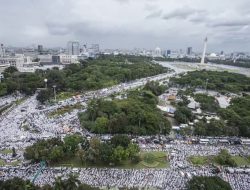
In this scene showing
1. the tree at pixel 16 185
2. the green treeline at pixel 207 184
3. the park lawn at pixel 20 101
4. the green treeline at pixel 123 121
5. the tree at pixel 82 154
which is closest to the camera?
the tree at pixel 16 185

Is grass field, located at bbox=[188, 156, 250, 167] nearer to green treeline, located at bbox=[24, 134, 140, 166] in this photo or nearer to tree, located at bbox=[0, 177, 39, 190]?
green treeline, located at bbox=[24, 134, 140, 166]

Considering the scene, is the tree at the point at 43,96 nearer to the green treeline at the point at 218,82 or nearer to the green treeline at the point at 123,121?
the green treeline at the point at 123,121

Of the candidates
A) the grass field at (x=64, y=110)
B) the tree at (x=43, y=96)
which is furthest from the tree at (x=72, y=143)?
the tree at (x=43, y=96)

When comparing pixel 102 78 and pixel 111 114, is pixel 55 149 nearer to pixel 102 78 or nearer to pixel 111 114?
pixel 111 114

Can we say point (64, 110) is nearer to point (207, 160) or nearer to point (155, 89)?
point (155, 89)

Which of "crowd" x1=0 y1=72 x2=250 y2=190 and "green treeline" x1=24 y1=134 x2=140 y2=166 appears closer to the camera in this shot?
"crowd" x1=0 y1=72 x2=250 y2=190

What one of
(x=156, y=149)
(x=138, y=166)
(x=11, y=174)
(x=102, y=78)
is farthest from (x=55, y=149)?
(x=102, y=78)

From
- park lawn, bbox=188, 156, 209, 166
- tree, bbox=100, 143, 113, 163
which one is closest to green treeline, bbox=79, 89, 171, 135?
park lawn, bbox=188, 156, 209, 166

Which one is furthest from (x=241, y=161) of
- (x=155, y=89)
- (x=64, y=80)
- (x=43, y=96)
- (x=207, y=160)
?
(x=64, y=80)
